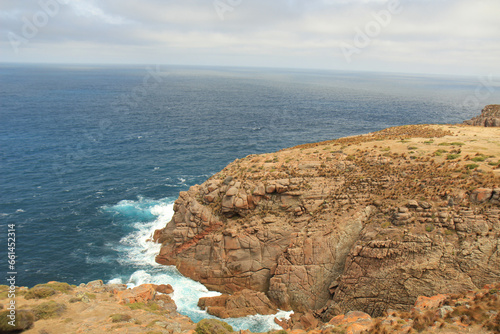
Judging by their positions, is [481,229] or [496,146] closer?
[481,229]

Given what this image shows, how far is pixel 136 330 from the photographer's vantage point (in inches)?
1014

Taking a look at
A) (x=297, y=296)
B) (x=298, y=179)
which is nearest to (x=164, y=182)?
(x=298, y=179)

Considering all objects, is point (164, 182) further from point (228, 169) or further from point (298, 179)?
point (298, 179)

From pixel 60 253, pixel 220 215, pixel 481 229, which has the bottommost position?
pixel 60 253

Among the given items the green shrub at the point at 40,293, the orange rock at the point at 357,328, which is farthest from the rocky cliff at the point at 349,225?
the green shrub at the point at 40,293

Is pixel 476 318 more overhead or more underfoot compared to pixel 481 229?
more underfoot

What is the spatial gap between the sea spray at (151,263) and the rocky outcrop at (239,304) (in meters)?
0.63

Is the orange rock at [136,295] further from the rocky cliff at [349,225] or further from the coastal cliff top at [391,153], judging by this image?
the coastal cliff top at [391,153]

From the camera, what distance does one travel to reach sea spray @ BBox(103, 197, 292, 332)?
3612cm

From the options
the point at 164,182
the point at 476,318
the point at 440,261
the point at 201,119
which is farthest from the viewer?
the point at 201,119

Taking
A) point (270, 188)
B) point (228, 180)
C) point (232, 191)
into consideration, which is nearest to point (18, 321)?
point (232, 191)

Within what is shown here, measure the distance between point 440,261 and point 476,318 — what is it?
10443 millimetres

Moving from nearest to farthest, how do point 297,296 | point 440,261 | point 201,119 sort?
point 440,261, point 297,296, point 201,119

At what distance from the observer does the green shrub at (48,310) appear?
27.0m
